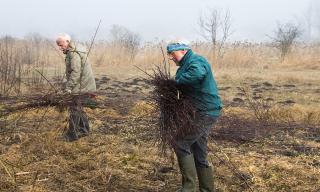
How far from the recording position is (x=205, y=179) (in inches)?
175

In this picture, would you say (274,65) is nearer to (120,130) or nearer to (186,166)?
(120,130)

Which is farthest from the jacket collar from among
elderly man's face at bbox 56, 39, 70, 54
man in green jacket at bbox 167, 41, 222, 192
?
elderly man's face at bbox 56, 39, 70, 54

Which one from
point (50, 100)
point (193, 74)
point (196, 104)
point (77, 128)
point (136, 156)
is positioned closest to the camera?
point (193, 74)

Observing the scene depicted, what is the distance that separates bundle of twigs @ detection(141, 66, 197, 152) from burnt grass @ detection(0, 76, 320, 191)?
220mm

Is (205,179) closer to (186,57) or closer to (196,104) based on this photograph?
(196,104)

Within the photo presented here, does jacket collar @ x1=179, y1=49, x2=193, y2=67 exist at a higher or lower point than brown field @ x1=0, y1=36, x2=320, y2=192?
higher

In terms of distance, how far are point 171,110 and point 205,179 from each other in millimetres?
698

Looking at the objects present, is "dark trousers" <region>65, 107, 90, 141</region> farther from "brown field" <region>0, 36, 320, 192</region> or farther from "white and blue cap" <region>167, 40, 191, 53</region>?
"white and blue cap" <region>167, 40, 191, 53</region>

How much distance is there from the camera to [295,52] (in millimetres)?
21250

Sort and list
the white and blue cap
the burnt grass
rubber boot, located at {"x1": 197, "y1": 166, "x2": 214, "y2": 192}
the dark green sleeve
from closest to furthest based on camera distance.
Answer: the dark green sleeve → the white and blue cap → rubber boot, located at {"x1": 197, "y1": 166, "x2": 214, "y2": 192} → the burnt grass


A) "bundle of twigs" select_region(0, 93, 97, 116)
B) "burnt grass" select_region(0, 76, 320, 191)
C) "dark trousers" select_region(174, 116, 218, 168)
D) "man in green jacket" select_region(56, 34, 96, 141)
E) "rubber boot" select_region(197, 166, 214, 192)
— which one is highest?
"man in green jacket" select_region(56, 34, 96, 141)

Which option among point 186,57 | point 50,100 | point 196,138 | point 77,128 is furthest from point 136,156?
point 186,57

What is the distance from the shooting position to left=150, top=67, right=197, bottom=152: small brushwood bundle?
4230 mm

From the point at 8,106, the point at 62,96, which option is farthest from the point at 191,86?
the point at 8,106
